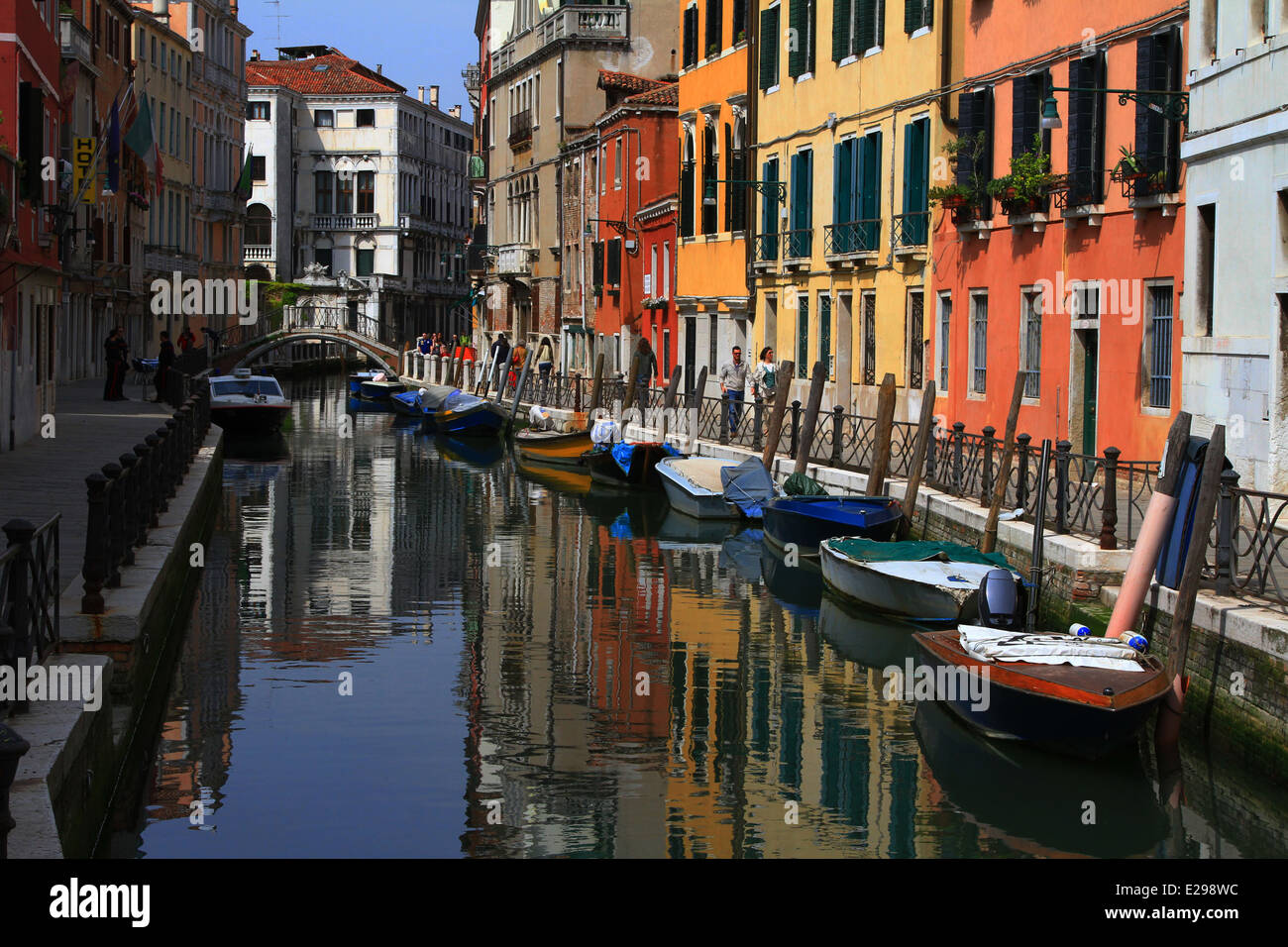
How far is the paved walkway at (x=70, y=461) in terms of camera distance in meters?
15.1

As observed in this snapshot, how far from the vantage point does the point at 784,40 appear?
100.0 ft

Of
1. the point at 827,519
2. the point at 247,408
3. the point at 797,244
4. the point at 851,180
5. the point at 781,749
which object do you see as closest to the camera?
the point at 781,749

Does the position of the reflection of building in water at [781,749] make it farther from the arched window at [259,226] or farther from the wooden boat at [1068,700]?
the arched window at [259,226]

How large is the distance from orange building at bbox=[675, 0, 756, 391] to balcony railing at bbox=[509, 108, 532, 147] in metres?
18.1

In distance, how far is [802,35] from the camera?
29688 mm

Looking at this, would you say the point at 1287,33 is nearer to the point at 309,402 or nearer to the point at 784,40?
the point at 784,40

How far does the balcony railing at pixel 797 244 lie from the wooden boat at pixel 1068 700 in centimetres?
1829

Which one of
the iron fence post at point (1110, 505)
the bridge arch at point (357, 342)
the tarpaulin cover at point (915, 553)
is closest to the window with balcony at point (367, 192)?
the bridge arch at point (357, 342)

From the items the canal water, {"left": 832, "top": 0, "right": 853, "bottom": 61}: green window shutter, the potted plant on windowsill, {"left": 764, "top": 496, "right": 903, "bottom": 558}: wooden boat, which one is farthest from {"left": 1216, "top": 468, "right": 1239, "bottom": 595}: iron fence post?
{"left": 832, "top": 0, "right": 853, "bottom": 61}: green window shutter

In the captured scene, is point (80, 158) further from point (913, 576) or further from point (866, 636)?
point (913, 576)

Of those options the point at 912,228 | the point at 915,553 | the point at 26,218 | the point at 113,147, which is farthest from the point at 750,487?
the point at 113,147

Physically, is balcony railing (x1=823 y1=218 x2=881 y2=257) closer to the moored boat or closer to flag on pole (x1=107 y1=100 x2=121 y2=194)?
flag on pole (x1=107 y1=100 x2=121 y2=194)

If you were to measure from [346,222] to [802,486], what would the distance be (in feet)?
221

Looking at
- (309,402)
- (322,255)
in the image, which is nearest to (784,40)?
(309,402)
